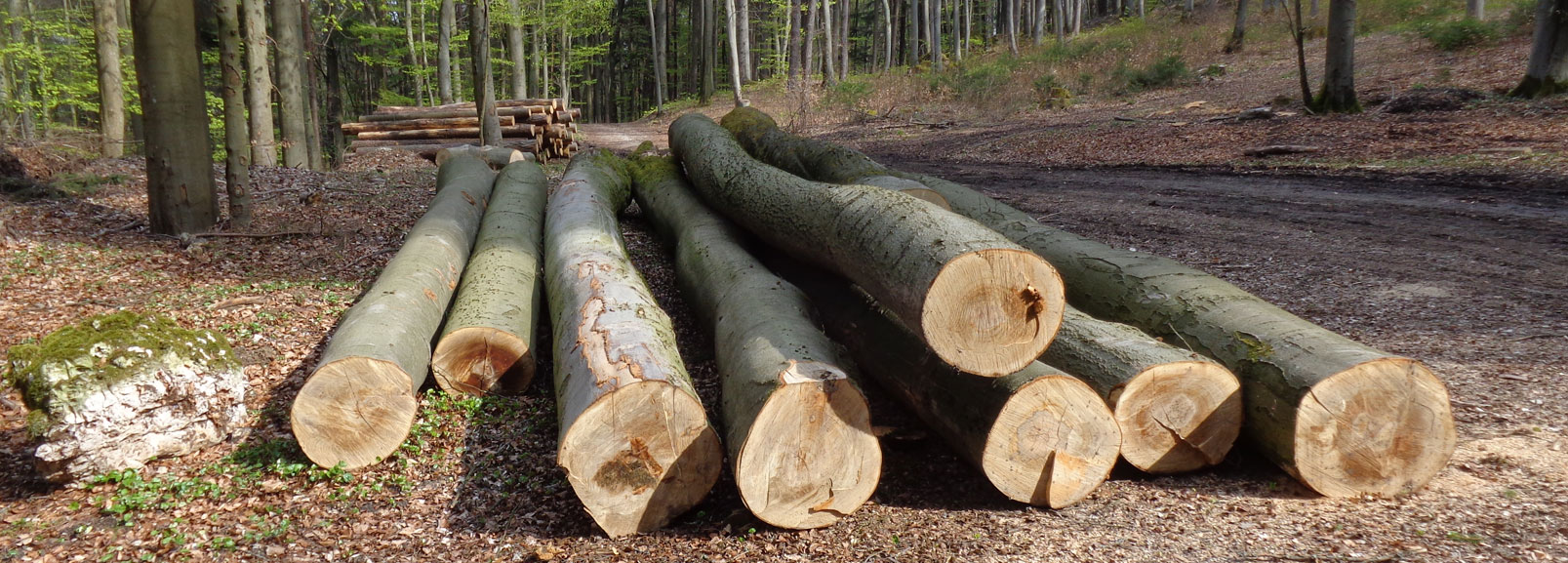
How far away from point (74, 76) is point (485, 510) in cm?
2637

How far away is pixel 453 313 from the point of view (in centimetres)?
462

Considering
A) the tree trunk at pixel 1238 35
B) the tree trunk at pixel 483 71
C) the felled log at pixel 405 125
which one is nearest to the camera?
the tree trunk at pixel 483 71

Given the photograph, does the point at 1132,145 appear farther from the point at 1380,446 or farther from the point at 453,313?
the point at 453,313

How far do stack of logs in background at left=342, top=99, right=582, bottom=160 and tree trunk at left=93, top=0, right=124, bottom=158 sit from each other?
12.5 feet

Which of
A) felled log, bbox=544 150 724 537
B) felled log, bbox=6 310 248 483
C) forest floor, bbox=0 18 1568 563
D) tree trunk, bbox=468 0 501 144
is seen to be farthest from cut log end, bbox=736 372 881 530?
tree trunk, bbox=468 0 501 144

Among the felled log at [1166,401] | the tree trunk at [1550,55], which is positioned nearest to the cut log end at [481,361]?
the felled log at [1166,401]

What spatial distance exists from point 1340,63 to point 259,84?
16.5 m

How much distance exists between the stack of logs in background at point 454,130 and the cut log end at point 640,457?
507 inches

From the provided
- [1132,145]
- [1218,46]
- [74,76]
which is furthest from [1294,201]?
[74,76]

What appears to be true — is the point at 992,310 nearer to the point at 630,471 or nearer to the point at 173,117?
the point at 630,471

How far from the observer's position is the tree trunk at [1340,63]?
1262 centimetres

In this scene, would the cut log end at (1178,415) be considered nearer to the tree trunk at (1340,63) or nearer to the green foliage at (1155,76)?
the tree trunk at (1340,63)

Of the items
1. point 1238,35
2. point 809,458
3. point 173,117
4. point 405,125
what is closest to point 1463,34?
point 1238,35

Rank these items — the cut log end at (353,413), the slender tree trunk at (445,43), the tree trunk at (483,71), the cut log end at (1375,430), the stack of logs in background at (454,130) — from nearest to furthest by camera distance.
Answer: the cut log end at (1375,430) → the cut log end at (353,413) → the tree trunk at (483,71) → the stack of logs in background at (454,130) → the slender tree trunk at (445,43)
